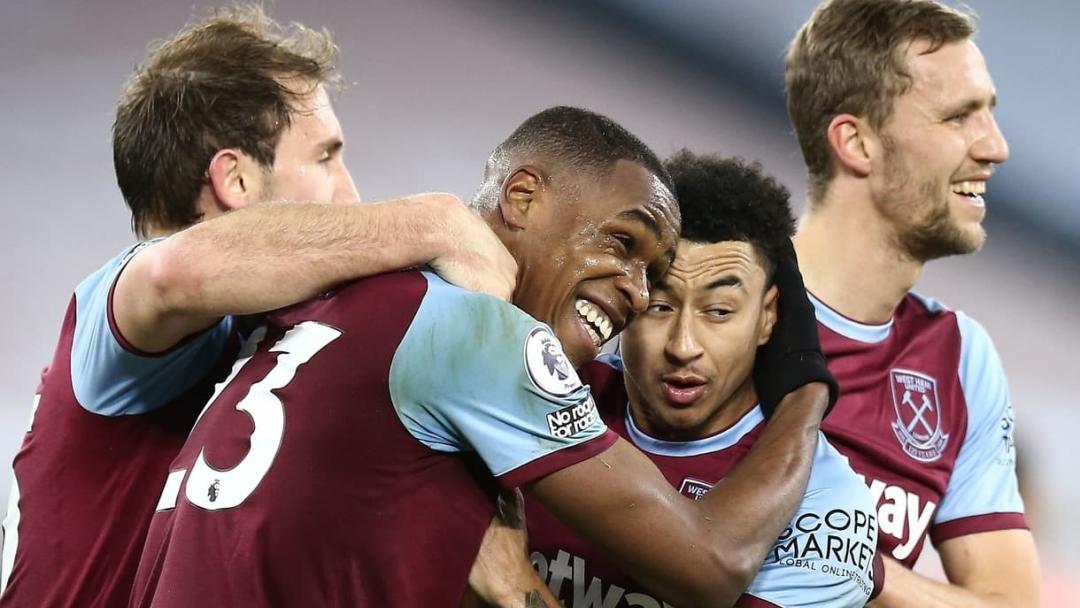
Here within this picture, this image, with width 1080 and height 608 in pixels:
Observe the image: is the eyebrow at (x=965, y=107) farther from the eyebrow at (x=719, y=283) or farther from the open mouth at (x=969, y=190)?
the eyebrow at (x=719, y=283)

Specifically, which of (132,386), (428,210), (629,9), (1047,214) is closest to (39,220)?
(629,9)

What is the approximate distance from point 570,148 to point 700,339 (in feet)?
1.77

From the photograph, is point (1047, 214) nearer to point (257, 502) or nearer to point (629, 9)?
point (629, 9)

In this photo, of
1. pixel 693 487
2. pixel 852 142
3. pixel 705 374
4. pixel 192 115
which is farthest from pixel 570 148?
pixel 852 142

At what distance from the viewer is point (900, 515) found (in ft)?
9.66

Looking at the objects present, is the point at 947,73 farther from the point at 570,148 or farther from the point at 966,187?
the point at 570,148

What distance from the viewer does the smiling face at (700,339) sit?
99.2 inches

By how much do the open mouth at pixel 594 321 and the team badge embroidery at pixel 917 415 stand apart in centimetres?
110

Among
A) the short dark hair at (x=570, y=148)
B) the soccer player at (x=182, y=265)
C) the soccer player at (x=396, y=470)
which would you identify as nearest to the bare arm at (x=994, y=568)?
the soccer player at (x=396, y=470)

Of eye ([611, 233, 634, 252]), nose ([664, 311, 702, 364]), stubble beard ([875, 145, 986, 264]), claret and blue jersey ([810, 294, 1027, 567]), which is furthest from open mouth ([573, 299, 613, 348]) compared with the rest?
stubble beard ([875, 145, 986, 264])

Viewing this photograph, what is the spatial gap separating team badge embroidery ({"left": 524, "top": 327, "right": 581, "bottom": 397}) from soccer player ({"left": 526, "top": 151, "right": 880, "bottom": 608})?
2.04 ft

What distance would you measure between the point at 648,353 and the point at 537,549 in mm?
424

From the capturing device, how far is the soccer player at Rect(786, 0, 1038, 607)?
3.01 m

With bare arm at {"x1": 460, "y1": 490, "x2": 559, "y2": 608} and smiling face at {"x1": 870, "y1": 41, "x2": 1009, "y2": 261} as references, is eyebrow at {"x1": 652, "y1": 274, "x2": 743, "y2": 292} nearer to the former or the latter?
bare arm at {"x1": 460, "y1": 490, "x2": 559, "y2": 608}
